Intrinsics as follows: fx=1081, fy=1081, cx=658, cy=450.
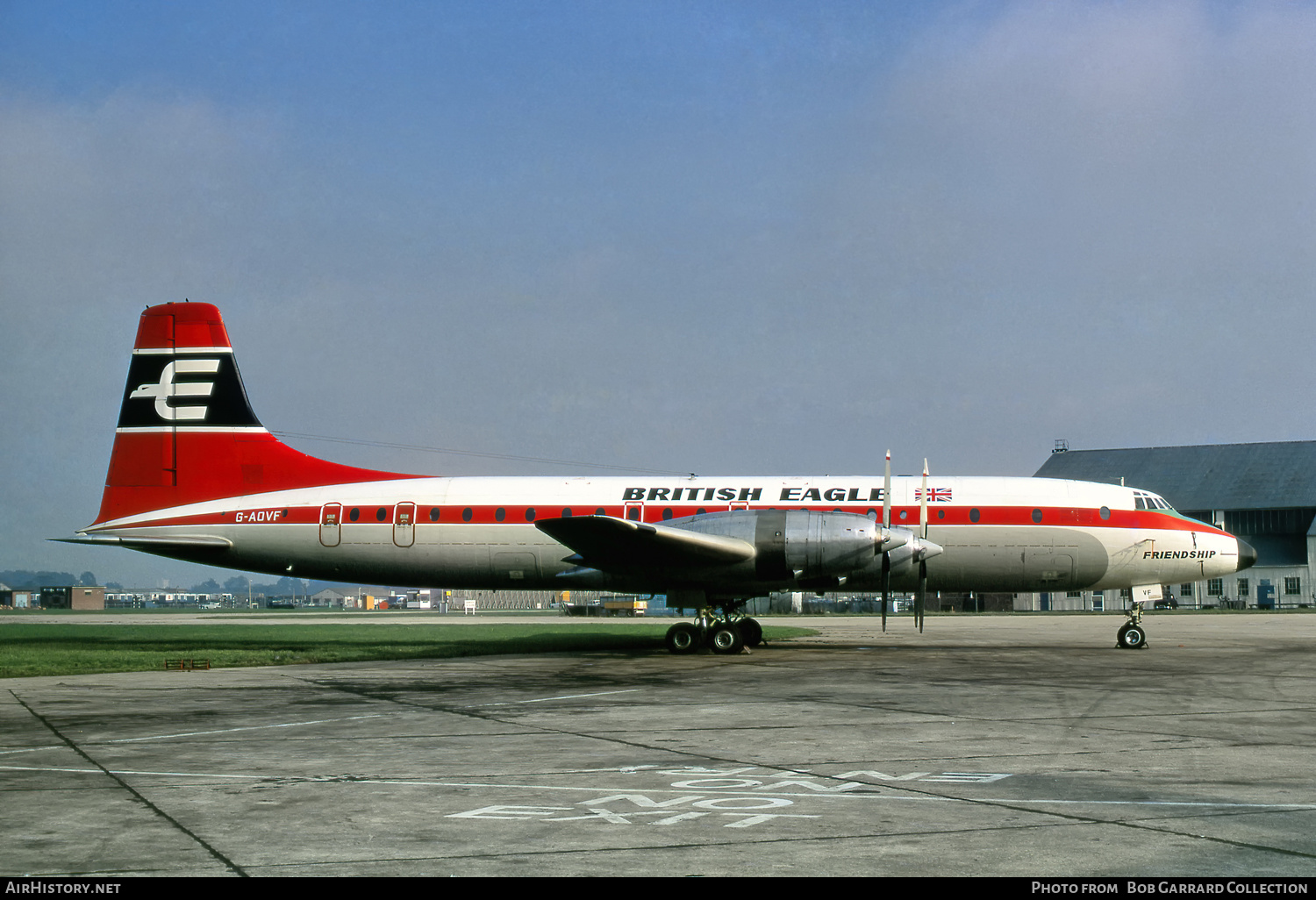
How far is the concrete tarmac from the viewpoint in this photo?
6555 mm

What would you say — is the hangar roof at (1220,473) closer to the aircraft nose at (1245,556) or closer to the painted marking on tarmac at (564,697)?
the aircraft nose at (1245,556)

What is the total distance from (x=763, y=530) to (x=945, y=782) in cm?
1508

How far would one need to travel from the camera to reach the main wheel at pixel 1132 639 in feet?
87.9

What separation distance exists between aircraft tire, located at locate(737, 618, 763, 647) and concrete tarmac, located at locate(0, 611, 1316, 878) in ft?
28.2

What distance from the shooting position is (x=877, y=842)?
272 inches

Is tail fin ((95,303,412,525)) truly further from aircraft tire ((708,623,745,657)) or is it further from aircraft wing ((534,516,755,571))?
aircraft tire ((708,623,745,657))

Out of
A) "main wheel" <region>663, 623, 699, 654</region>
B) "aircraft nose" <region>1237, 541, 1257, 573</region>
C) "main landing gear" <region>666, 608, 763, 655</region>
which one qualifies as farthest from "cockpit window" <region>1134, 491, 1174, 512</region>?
"main wheel" <region>663, 623, 699, 654</region>

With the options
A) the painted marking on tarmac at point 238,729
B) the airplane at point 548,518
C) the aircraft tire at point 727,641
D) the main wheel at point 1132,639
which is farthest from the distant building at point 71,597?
the painted marking on tarmac at point 238,729

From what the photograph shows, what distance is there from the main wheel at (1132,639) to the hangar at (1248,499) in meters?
56.2

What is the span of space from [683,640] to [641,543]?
348 cm

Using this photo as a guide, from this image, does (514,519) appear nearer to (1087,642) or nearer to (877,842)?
(1087,642)

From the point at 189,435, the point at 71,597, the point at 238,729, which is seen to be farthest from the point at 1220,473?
the point at 71,597
